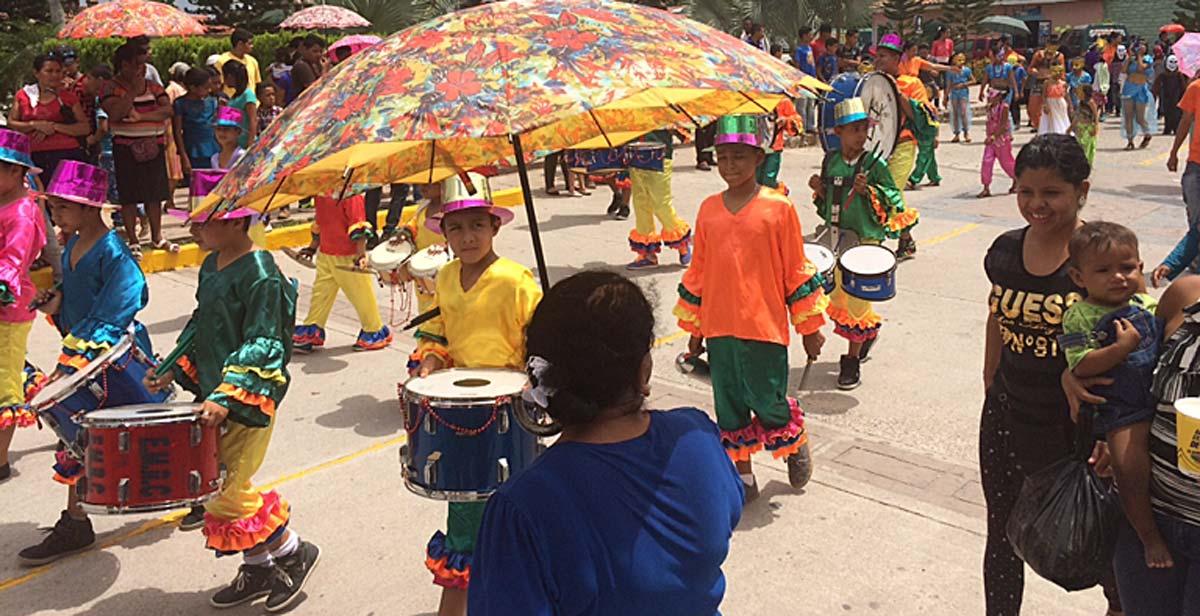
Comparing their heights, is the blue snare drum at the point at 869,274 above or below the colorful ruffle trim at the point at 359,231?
below

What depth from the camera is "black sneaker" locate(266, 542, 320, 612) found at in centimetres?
443

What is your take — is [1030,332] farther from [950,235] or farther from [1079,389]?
[950,235]

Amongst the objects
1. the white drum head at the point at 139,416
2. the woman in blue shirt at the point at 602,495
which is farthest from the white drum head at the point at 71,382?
the woman in blue shirt at the point at 602,495

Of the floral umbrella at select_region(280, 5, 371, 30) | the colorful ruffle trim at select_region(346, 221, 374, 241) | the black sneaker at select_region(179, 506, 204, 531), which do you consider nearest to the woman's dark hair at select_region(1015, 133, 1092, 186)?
the black sneaker at select_region(179, 506, 204, 531)

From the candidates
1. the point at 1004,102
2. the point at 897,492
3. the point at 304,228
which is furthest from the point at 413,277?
the point at 1004,102

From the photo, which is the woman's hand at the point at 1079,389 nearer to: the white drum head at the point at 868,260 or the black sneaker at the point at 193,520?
the white drum head at the point at 868,260

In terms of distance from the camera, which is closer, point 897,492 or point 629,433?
point 629,433

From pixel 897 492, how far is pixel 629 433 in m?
3.53

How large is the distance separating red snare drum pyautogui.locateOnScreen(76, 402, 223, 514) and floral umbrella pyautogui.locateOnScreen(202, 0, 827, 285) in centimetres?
108

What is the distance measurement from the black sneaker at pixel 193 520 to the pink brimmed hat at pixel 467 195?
7.06ft

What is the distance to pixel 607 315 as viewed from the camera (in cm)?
213

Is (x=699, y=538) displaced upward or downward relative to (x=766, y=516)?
upward

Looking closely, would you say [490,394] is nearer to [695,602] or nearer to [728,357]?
[695,602]

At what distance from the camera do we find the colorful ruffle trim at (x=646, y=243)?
408 inches
